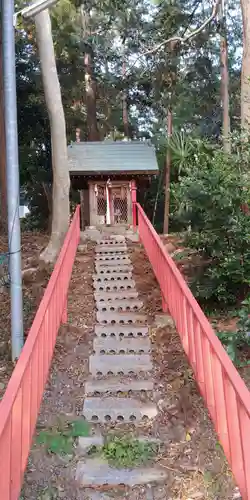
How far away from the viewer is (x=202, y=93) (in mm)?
19703

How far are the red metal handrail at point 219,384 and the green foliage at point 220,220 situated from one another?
4.89ft

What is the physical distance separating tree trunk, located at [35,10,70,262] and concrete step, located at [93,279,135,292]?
262 cm

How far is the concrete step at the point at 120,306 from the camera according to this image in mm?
7406

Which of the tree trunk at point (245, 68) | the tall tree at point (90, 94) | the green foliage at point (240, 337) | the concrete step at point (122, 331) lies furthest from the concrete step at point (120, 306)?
the tall tree at point (90, 94)

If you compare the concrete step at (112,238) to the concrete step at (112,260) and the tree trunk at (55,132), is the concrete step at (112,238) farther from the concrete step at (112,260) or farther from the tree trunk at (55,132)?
the concrete step at (112,260)

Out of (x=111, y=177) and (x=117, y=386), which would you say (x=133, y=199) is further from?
(x=117, y=386)

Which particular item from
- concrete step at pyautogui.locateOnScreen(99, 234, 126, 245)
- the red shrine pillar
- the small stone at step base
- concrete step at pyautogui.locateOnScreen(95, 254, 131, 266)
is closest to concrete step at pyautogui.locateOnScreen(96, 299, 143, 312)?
concrete step at pyautogui.locateOnScreen(95, 254, 131, 266)

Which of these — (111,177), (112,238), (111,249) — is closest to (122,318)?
(111,249)

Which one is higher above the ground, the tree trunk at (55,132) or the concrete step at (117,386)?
the tree trunk at (55,132)

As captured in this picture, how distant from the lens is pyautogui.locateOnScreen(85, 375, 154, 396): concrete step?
16.6ft

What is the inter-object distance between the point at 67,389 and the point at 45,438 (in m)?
0.98

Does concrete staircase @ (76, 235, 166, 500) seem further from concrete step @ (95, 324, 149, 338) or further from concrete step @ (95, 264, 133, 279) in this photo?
concrete step @ (95, 264, 133, 279)

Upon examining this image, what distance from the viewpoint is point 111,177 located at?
53.4ft

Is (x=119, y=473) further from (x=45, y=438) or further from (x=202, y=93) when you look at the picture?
(x=202, y=93)
